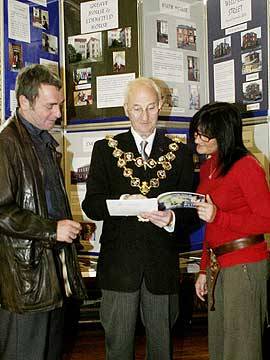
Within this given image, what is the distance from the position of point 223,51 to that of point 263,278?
5.11ft

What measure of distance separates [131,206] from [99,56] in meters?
1.52

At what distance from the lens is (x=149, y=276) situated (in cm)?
204

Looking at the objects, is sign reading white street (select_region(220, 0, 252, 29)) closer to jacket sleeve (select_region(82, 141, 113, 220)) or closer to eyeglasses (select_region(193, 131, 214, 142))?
eyeglasses (select_region(193, 131, 214, 142))

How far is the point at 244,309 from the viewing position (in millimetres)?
2031

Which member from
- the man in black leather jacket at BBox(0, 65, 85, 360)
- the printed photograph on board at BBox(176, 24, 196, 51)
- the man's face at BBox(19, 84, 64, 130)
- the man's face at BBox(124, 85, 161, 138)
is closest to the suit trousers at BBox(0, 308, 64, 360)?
the man in black leather jacket at BBox(0, 65, 85, 360)

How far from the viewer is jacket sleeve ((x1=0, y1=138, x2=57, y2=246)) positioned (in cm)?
173

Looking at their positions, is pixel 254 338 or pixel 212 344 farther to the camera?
pixel 212 344

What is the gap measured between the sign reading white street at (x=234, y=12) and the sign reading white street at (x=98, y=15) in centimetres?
63

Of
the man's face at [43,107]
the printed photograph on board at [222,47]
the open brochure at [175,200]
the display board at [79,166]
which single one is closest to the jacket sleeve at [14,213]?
the man's face at [43,107]

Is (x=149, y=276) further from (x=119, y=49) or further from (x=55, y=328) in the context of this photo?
(x=119, y=49)

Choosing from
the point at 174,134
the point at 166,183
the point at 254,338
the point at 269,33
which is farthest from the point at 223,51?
the point at 254,338

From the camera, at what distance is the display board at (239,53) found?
2.93m

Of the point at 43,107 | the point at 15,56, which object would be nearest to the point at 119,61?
the point at 15,56

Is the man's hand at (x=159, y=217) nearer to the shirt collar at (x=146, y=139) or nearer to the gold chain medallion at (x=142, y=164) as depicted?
the gold chain medallion at (x=142, y=164)
